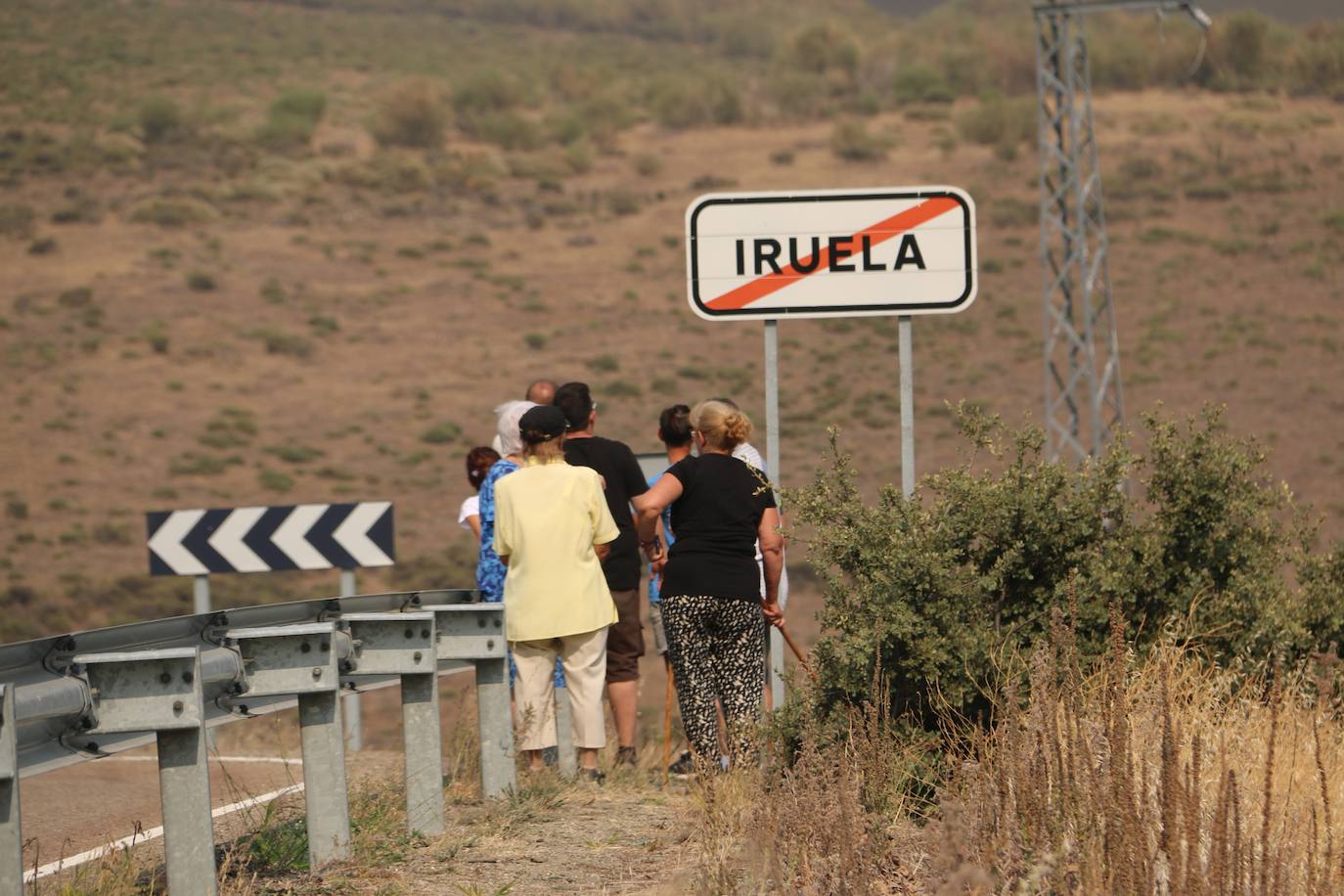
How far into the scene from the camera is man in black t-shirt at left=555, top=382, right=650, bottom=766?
28.8 ft

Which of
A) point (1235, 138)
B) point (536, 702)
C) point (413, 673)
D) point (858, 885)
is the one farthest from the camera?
point (1235, 138)

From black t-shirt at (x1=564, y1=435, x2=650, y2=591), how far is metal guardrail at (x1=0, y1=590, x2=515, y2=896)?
1.08 m

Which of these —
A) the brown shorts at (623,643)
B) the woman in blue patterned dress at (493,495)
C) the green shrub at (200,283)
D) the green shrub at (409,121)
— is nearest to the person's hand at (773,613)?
the brown shorts at (623,643)

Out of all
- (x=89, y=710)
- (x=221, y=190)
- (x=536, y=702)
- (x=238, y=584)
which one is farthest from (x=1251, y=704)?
(x=221, y=190)

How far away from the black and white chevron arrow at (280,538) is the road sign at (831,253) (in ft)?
13.4

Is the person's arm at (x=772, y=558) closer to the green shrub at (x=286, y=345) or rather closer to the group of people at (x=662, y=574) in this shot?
the group of people at (x=662, y=574)

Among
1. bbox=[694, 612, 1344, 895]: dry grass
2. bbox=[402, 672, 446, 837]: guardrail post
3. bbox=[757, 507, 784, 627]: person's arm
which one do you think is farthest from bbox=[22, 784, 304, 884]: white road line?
Answer: bbox=[757, 507, 784, 627]: person's arm

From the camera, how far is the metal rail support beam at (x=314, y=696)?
5828 mm

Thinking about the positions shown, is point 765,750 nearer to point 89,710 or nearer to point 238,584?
point 89,710

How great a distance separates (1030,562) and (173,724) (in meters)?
3.65

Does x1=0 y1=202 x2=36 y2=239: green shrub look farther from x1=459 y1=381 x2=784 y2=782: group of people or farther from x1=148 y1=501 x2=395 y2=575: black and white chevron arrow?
x1=459 y1=381 x2=784 y2=782: group of people

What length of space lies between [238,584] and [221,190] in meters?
29.9

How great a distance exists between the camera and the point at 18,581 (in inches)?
1262

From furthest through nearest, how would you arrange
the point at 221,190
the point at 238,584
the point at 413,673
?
the point at 221,190 < the point at 238,584 < the point at 413,673
